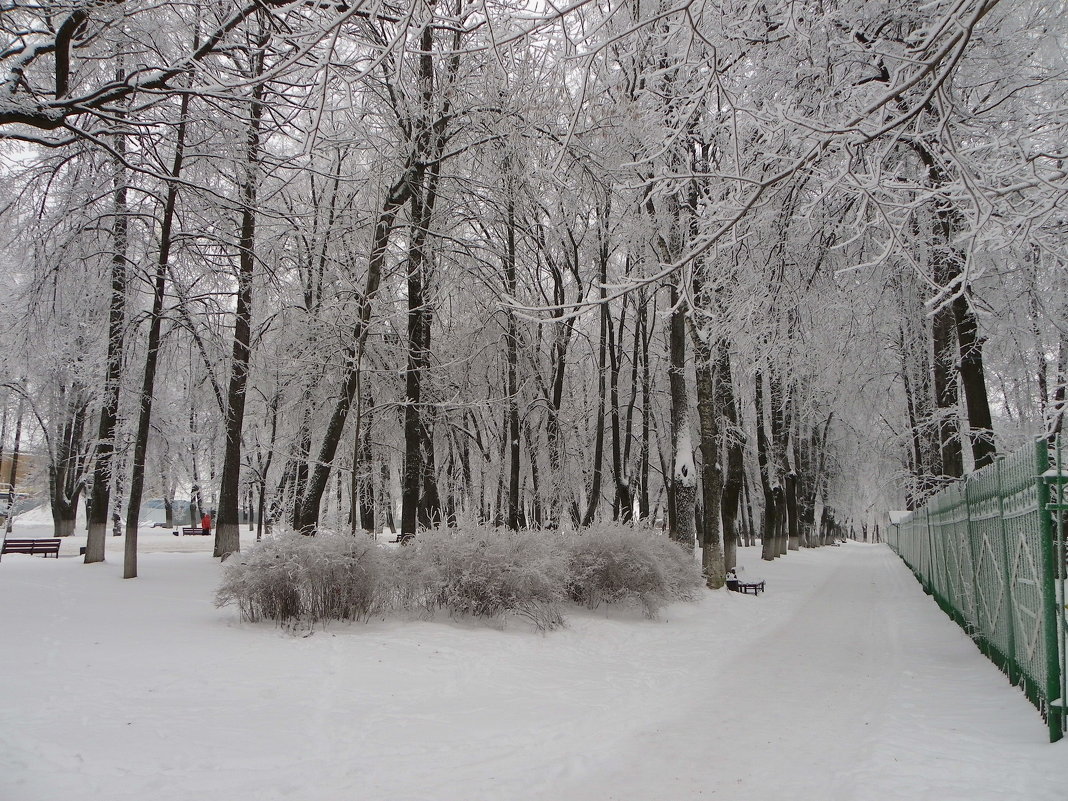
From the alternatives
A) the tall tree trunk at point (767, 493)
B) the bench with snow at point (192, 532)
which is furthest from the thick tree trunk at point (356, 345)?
the bench with snow at point (192, 532)

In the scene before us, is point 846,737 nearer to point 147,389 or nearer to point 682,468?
point 682,468

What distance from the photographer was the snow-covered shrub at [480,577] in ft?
30.7

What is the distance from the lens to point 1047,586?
512 cm

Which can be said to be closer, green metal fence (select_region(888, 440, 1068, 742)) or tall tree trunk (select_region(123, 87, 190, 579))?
green metal fence (select_region(888, 440, 1068, 742))

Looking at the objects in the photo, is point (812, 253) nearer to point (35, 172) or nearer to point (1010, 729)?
point (1010, 729)

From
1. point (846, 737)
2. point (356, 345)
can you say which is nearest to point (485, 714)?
point (846, 737)

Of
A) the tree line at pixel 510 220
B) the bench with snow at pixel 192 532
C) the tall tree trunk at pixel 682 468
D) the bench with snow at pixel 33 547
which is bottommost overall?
the bench with snow at pixel 192 532

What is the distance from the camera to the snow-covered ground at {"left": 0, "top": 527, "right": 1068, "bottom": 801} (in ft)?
14.4

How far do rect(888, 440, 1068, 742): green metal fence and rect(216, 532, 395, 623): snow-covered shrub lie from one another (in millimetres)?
6730

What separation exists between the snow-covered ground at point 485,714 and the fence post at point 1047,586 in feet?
1.32

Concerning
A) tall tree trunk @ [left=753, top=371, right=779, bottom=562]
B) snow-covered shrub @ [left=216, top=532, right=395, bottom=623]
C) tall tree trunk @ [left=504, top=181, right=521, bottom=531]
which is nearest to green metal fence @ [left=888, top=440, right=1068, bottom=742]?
snow-covered shrub @ [left=216, top=532, right=395, bottom=623]

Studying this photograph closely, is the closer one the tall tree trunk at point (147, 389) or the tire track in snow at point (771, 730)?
the tire track in snow at point (771, 730)

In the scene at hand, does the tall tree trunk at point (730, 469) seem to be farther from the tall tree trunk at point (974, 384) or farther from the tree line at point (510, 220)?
the tall tree trunk at point (974, 384)

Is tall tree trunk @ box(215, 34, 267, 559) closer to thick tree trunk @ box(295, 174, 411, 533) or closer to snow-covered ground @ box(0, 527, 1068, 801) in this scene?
thick tree trunk @ box(295, 174, 411, 533)
